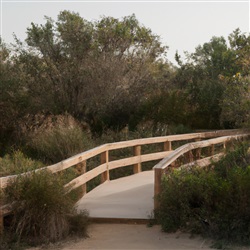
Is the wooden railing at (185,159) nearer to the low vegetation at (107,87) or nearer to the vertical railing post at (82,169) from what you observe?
the vertical railing post at (82,169)

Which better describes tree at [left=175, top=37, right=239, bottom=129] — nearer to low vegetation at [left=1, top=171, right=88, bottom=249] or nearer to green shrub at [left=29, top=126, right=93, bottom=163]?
green shrub at [left=29, top=126, right=93, bottom=163]

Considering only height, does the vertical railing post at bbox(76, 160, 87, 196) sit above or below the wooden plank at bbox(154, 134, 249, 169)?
below

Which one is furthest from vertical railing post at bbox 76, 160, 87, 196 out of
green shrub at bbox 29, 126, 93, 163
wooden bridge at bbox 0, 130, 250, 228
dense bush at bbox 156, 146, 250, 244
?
green shrub at bbox 29, 126, 93, 163

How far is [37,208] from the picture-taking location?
6645 mm

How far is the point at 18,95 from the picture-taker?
18188 mm

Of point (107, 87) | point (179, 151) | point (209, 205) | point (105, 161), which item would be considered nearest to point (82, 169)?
point (105, 161)

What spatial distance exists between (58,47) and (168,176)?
12.7 meters

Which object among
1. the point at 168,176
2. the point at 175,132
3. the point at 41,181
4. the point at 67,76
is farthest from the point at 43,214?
the point at 67,76

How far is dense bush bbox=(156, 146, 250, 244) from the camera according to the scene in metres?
6.68

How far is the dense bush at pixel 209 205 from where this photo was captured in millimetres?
6684

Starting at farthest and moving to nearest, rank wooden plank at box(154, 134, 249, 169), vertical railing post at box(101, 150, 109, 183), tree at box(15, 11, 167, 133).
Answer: tree at box(15, 11, 167, 133), vertical railing post at box(101, 150, 109, 183), wooden plank at box(154, 134, 249, 169)

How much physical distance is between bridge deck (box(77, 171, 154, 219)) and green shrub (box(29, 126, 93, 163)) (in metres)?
2.54

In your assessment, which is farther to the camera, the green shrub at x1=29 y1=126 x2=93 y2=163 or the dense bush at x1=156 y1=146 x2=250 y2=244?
the green shrub at x1=29 y1=126 x2=93 y2=163

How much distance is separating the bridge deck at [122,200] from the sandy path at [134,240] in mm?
413
